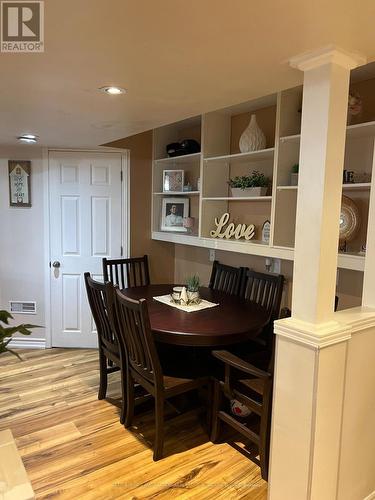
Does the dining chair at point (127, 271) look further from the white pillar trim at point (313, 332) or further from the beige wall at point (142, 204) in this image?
the white pillar trim at point (313, 332)

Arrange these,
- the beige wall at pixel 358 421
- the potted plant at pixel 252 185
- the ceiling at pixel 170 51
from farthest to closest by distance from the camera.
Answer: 1. the potted plant at pixel 252 185
2. the beige wall at pixel 358 421
3. the ceiling at pixel 170 51

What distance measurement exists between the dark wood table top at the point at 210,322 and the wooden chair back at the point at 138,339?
11 cm

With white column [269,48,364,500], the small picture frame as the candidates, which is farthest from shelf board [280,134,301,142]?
white column [269,48,364,500]

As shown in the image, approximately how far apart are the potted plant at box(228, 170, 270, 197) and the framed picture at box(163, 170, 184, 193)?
2.74ft

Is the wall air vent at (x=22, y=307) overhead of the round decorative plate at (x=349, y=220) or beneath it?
beneath

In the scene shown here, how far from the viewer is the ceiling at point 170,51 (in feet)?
3.68

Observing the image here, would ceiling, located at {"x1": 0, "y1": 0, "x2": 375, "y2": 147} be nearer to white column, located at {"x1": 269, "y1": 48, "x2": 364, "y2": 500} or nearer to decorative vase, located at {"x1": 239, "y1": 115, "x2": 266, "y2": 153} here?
white column, located at {"x1": 269, "y1": 48, "x2": 364, "y2": 500}

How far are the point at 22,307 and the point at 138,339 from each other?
2.32 metres

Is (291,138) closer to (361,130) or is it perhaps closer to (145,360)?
(361,130)

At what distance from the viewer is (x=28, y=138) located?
11.1 ft

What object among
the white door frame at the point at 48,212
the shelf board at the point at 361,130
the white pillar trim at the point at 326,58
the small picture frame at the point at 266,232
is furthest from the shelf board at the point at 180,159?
the white pillar trim at the point at 326,58

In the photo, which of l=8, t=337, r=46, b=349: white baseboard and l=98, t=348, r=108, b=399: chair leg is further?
l=8, t=337, r=46, b=349: white baseboard

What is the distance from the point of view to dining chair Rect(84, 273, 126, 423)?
2.64 meters

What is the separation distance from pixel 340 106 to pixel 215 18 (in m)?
0.63
